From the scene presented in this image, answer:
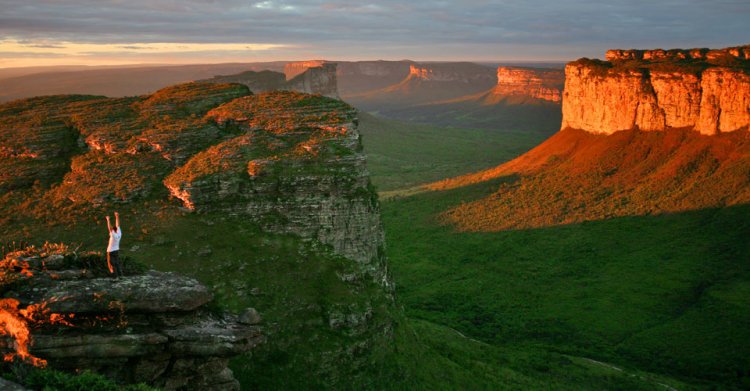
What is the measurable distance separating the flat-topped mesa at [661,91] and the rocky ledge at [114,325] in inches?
3051

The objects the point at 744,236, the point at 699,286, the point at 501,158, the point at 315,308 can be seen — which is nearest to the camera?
the point at 315,308

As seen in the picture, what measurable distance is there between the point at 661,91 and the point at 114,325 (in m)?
84.9

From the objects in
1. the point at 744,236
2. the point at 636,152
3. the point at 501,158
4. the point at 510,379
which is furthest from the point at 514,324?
the point at 501,158

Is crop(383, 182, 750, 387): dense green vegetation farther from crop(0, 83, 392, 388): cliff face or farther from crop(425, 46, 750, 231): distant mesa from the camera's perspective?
crop(0, 83, 392, 388): cliff face

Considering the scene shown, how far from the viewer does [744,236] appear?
6247 cm

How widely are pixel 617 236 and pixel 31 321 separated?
6756cm

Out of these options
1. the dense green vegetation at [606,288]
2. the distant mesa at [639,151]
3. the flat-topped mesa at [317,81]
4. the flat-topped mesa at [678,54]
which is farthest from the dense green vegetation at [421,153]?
the dense green vegetation at [606,288]

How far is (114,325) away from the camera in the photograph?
673 inches

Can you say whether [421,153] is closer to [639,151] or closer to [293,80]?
[293,80]

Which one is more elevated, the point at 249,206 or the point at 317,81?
the point at 317,81

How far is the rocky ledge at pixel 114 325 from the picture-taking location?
16.3 meters

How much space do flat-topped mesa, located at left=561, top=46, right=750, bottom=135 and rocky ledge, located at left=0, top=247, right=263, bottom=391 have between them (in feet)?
254

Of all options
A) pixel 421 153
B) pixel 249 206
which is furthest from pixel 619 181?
pixel 421 153

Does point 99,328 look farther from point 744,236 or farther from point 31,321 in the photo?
point 744,236
